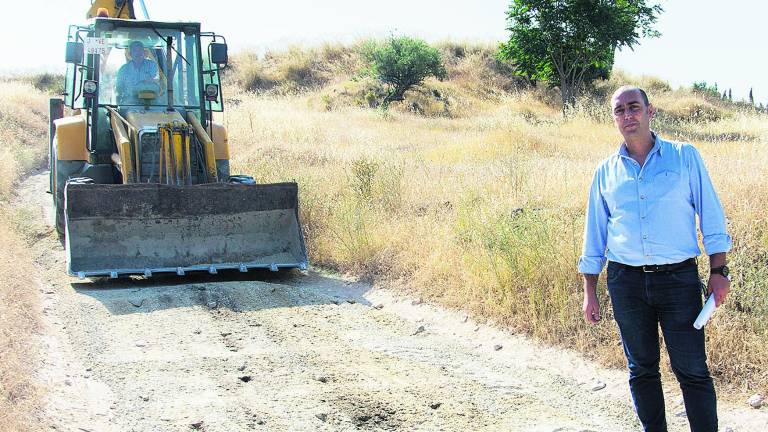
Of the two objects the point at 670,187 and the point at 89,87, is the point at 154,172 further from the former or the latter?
the point at 670,187

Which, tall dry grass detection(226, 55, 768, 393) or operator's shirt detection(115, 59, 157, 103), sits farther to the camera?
operator's shirt detection(115, 59, 157, 103)

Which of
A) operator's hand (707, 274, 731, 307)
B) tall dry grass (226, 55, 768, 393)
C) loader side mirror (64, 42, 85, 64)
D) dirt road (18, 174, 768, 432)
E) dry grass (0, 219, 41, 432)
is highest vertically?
loader side mirror (64, 42, 85, 64)

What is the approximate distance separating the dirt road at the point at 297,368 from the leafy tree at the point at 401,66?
23.6 meters

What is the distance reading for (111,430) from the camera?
4.53 metres

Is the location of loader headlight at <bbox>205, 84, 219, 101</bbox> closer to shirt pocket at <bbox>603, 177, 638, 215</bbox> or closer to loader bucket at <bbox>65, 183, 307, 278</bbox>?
loader bucket at <bbox>65, 183, 307, 278</bbox>

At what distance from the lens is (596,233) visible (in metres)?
4.13

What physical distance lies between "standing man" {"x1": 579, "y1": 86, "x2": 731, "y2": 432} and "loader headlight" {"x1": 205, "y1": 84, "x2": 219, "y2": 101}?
6967 millimetres

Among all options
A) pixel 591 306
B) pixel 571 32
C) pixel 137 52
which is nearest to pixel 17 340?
pixel 591 306

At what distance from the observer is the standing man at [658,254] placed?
3.72 meters

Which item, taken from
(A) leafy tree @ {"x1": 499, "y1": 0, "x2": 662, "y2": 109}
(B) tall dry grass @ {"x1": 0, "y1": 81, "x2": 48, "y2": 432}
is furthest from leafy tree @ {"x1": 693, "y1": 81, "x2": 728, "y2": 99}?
(B) tall dry grass @ {"x1": 0, "y1": 81, "x2": 48, "y2": 432}

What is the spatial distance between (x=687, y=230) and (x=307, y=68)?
118ft

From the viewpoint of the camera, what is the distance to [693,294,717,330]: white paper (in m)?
3.60

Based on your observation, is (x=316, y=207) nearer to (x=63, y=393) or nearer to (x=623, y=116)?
(x=63, y=393)

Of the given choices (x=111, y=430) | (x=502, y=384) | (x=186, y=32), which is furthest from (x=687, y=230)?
(x=186, y=32)
